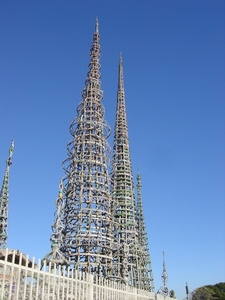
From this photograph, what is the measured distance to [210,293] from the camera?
252 ft

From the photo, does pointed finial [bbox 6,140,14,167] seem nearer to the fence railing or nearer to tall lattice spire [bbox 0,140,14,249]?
tall lattice spire [bbox 0,140,14,249]

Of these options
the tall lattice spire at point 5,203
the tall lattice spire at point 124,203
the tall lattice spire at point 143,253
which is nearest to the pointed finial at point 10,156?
the tall lattice spire at point 5,203

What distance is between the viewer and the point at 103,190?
42.8 metres

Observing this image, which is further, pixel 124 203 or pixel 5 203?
Result: pixel 124 203

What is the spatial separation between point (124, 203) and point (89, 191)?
12553mm

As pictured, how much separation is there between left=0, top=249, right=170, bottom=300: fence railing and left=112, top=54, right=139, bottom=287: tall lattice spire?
103 ft

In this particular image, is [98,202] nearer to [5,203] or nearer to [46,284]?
[5,203]

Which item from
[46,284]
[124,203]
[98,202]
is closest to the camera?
[46,284]

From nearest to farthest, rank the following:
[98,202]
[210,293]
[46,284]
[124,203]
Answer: [46,284]
[98,202]
[124,203]
[210,293]

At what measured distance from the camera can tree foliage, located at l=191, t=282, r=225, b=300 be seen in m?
69.1

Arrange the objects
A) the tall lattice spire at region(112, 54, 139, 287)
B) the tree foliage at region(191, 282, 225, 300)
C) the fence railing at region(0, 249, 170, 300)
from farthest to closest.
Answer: the tree foliage at region(191, 282, 225, 300) < the tall lattice spire at region(112, 54, 139, 287) < the fence railing at region(0, 249, 170, 300)

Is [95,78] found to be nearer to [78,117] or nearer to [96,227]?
[78,117]

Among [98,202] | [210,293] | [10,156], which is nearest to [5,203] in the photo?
[10,156]

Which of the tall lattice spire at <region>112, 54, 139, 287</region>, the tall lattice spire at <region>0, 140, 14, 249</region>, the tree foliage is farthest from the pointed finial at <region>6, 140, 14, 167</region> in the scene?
the tree foliage
